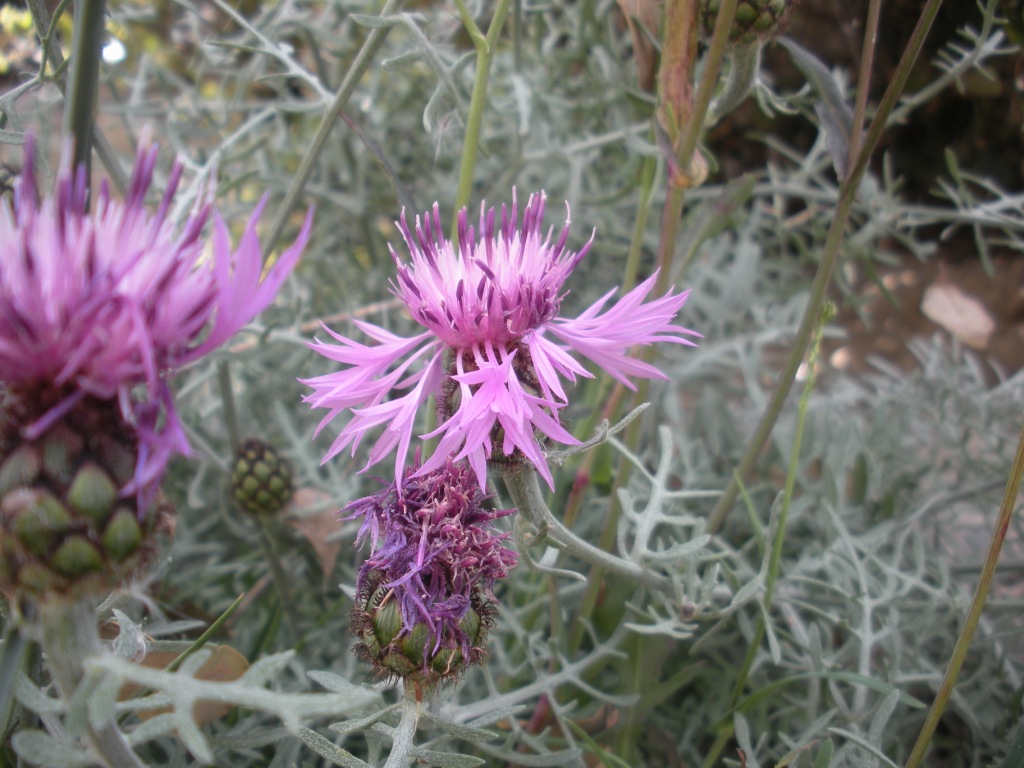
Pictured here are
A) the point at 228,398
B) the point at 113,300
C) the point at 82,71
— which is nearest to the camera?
the point at 113,300

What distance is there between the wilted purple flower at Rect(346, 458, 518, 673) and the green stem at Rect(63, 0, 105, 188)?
344mm

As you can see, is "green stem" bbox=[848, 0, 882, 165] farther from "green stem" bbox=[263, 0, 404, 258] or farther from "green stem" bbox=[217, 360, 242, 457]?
"green stem" bbox=[217, 360, 242, 457]

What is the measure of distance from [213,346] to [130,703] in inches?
9.0

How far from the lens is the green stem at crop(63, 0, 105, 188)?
558 mm

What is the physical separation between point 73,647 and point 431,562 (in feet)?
0.83

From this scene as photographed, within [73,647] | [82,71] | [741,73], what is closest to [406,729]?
[73,647]

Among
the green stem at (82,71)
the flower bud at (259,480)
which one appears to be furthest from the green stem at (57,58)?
the flower bud at (259,480)

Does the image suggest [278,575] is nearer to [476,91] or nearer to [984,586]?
[476,91]

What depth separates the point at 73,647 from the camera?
457 mm

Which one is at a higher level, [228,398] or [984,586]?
[228,398]

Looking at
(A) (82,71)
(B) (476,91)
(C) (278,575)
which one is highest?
(A) (82,71)

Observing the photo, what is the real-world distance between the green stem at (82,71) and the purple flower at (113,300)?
0.11 m

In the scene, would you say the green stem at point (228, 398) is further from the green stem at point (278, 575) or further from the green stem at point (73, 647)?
the green stem at point (73, 647)

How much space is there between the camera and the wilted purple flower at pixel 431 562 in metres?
0.61
